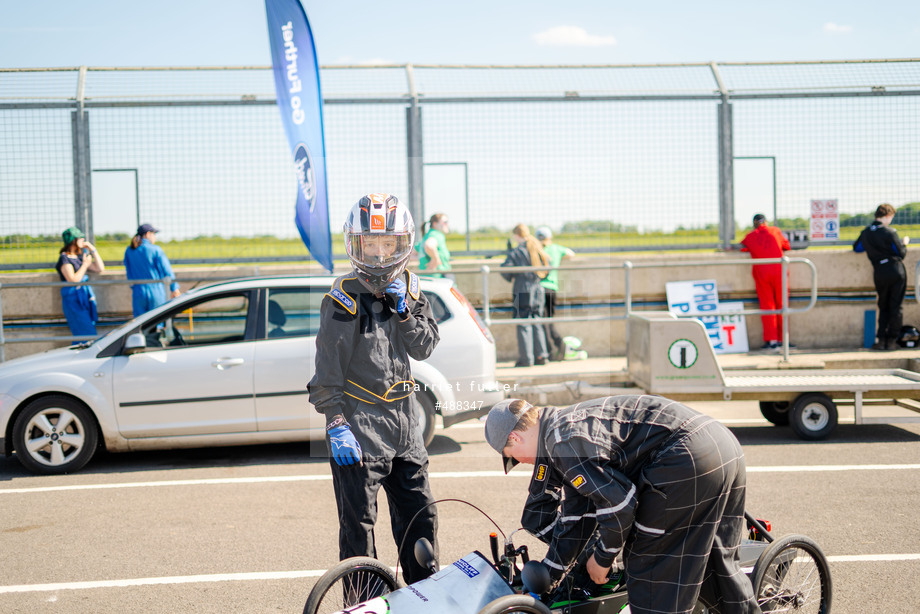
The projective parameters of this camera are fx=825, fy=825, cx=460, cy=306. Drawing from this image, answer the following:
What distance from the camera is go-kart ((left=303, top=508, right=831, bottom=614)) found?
3.05 metres

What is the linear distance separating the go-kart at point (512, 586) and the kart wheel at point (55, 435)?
477 cm

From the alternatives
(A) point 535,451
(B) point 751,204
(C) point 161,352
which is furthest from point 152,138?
(A) point 535,451

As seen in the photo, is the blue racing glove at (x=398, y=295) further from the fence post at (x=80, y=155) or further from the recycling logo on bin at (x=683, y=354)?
the fence post at (x=80, y=155)

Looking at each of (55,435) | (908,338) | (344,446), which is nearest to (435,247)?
(55,435)

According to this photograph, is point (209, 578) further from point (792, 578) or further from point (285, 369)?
point (792, 578)

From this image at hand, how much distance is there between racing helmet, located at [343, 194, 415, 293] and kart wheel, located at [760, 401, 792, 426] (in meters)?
5.84

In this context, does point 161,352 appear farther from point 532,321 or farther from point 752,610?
point 752,610

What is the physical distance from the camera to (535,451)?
3.14m

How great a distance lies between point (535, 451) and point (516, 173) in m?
8.51

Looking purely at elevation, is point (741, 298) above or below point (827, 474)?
above

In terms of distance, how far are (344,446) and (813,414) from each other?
5734 mm

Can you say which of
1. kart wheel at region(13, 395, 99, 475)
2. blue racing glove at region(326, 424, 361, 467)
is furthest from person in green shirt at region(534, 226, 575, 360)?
blue racing glove at region(326, 424, 361, 467)

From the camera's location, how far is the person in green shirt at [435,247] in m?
10.4

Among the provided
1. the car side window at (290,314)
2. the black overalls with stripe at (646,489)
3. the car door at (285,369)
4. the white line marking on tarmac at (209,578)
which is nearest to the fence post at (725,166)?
the car side window at (290,314)
